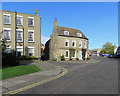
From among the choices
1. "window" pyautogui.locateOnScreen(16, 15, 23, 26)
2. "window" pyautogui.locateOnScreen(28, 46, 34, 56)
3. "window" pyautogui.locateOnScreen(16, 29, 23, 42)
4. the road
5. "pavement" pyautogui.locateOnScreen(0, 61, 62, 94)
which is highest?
"window" pyautogui.locateOnScreen(16, 15, 23, 26)

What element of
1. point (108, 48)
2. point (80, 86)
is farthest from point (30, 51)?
point (108, 48)

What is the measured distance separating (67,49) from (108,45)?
57.5 meters

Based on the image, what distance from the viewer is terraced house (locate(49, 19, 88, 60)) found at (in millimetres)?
28438

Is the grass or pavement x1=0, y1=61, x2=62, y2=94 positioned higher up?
the grass

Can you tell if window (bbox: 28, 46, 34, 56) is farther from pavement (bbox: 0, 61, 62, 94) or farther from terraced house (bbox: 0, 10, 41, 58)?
pavement (bbox: 0, 61, 62, 94)

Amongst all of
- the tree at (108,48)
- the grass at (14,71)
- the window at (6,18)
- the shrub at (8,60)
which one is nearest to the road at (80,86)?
the grass at (14,71)

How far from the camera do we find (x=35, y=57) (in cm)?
2278

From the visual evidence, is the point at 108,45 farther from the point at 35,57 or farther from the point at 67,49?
the point at 35,57

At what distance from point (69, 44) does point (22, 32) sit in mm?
13824

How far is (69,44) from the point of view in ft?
97.2

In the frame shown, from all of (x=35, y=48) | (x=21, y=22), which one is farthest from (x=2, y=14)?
(x=35, y=48)

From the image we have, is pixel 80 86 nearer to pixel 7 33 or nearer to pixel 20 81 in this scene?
pixel 20 81

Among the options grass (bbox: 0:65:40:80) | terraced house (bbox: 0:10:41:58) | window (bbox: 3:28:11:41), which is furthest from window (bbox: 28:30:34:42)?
grass (bbox: 0:65:40:80)

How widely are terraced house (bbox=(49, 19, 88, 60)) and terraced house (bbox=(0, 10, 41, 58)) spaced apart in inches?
267
